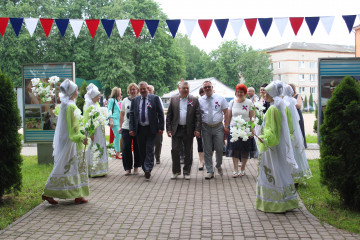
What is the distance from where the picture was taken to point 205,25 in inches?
521

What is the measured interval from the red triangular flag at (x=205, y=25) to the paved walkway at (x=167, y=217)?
577cm

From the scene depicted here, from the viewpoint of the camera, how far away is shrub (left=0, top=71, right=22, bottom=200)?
281 inches

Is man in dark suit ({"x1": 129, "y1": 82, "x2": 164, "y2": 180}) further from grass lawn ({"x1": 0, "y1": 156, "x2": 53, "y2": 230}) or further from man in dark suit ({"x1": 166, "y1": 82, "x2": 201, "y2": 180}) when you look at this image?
grass lawn ({"x1": 0, "y1": 156, "x2": 53, "y2": 230})

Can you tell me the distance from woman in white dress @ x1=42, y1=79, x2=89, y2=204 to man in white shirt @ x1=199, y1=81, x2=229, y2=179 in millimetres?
3298

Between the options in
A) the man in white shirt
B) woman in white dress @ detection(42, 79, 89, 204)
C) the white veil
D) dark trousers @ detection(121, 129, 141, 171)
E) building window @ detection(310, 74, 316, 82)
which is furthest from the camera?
building window @ detection(310, 74, 316, 82)

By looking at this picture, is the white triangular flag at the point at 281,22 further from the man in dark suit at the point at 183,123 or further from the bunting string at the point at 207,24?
the man in dark suit at the point at 183,123

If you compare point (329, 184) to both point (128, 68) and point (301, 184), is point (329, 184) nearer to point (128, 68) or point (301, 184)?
point (301, 184)

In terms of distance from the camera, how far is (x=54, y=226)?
611 centimetres

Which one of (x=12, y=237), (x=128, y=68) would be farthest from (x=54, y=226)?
(x=128, y=68)

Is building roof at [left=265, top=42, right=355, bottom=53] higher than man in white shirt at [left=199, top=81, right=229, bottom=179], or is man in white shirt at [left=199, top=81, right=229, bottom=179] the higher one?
building roof at [left=265, top=42, right=355, bottom=53]

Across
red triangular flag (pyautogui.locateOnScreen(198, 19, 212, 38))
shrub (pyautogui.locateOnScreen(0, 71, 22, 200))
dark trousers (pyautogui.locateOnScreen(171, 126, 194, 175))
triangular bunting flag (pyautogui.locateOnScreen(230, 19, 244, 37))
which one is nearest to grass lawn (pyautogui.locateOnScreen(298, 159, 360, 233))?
dark trousers (pyautogui.locateOnScreen(171, 126, 194, 175))

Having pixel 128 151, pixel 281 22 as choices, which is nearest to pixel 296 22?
pixel 281 22

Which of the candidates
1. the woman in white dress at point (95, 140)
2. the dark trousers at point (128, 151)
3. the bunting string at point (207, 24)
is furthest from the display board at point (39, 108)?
the dark trousers at point (128, 151)

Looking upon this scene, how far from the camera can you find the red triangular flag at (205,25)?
13.2 metres
